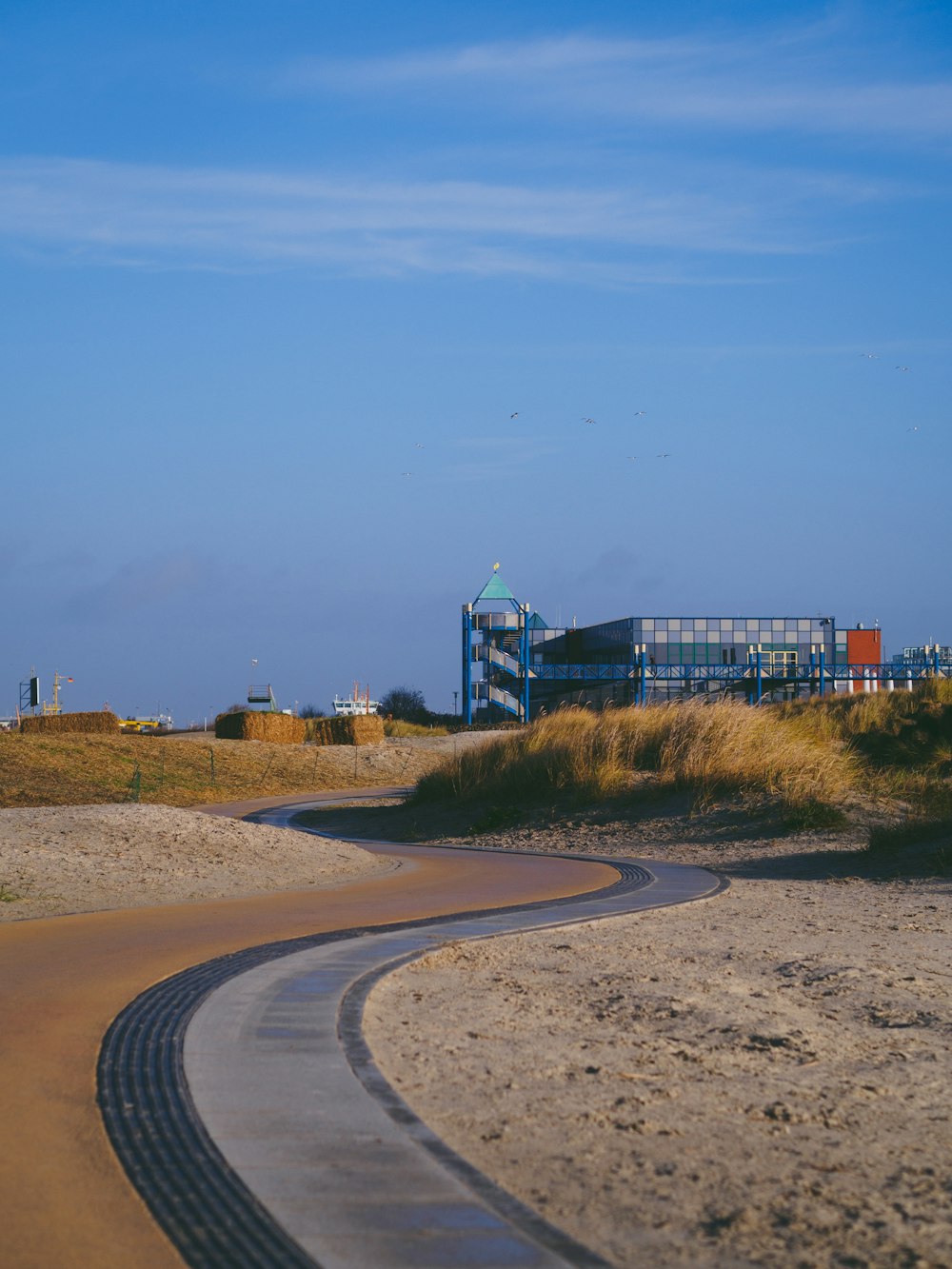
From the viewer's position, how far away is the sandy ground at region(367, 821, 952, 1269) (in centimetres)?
433

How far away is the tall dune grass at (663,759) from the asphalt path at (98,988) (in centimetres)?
472

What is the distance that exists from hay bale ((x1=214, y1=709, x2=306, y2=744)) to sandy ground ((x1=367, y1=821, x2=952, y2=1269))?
135 ft

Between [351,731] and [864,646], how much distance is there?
61461mm

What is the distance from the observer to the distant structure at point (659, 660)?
80.2m

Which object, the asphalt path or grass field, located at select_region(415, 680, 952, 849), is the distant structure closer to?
grass field, located at select_region(415, 680, 952, 849)

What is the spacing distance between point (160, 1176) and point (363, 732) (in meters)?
48.8

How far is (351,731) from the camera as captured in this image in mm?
53250

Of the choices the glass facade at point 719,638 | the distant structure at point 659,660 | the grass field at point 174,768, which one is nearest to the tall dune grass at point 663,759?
the grass field at point 174,768

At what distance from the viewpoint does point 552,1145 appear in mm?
5168

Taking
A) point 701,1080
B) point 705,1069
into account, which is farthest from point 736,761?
point 701,1080

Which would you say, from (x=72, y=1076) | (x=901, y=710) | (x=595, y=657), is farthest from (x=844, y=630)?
(x=72, y=1076)

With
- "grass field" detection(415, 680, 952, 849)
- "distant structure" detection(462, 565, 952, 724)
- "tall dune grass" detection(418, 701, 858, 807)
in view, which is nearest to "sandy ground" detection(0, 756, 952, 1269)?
"grass field" detection(415, 680, 952, 849)

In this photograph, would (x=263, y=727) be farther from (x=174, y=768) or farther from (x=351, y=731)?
(x=174, y=768)

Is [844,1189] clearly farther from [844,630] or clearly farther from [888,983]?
[844,630]
